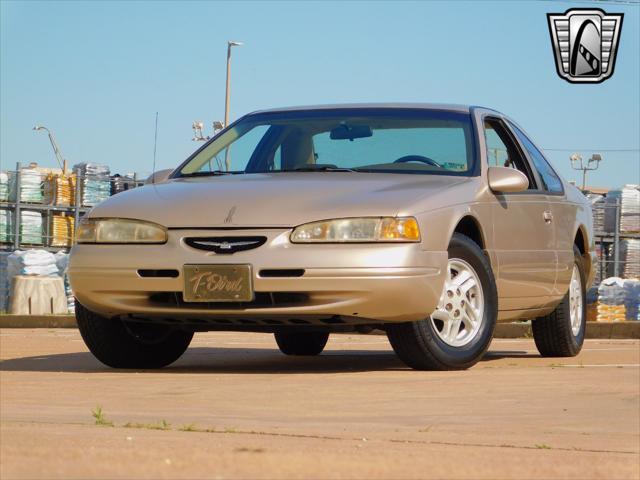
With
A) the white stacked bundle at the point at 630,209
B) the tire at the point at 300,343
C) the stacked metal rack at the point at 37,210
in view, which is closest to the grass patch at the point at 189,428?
the tire at the point at 300,343

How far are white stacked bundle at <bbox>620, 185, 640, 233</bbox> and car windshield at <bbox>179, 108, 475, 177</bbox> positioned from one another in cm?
2864

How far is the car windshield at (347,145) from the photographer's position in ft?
27.3

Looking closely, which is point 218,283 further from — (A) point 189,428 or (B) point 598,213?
(B) point 598,213

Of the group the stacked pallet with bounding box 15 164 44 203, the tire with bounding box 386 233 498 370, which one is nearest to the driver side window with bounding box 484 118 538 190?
the tire with bounding box 386 233 498 370

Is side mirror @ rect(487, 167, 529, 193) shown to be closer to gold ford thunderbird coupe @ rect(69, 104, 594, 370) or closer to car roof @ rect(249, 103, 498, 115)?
gold ford thunderbird coupe @ rect(69, 104, 594, 370)

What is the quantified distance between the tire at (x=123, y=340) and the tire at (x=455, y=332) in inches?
59.8

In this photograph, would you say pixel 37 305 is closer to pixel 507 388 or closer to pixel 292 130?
pixel 292 130

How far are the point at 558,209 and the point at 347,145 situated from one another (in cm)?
172

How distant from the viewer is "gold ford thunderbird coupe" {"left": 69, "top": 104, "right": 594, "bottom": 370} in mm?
7203

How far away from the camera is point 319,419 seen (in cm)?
525

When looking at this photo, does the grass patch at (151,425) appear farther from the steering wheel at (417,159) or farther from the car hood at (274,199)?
the steering wheel at (417,159)

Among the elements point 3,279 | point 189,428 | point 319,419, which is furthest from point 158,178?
point 3,279

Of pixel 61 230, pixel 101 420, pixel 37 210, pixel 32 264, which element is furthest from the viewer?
pixel 37 210

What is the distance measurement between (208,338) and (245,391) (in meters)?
6.68
